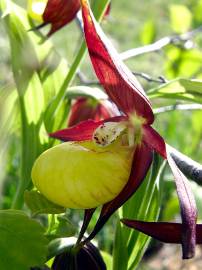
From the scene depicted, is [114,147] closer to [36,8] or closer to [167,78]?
[36,8]

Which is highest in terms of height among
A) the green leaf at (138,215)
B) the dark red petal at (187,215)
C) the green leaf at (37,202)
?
the green leaf at (37,202)

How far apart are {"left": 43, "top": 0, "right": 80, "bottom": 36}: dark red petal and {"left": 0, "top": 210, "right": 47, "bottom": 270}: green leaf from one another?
34cm

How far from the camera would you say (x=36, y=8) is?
3.13 feet

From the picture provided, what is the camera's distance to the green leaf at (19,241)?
2.33 feet

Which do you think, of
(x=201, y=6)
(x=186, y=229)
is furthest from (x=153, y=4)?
(x=186, y=229)

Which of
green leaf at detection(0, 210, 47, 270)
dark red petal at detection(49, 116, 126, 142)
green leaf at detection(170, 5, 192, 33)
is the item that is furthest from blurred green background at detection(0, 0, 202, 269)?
green leaf at detection(0, 210, 47, 270)

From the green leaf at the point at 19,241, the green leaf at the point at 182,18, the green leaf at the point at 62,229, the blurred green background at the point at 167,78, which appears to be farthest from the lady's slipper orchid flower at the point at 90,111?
the green leaf at the point at 182,18

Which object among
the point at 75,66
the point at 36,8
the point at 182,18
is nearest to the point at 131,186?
the point at 75,66

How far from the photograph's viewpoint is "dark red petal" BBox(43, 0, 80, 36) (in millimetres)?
902

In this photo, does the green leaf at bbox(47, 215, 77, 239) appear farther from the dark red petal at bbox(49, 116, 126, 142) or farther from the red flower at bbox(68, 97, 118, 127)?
the red flower at bbox(68, 97, 118, 127)

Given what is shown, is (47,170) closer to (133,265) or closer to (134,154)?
(134,154)

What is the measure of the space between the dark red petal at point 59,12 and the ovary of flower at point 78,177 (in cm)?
27

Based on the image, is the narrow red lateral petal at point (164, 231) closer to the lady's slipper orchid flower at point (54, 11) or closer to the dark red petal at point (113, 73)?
the dark red petal at point (113, 73)

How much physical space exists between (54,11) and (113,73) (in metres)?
0.27
